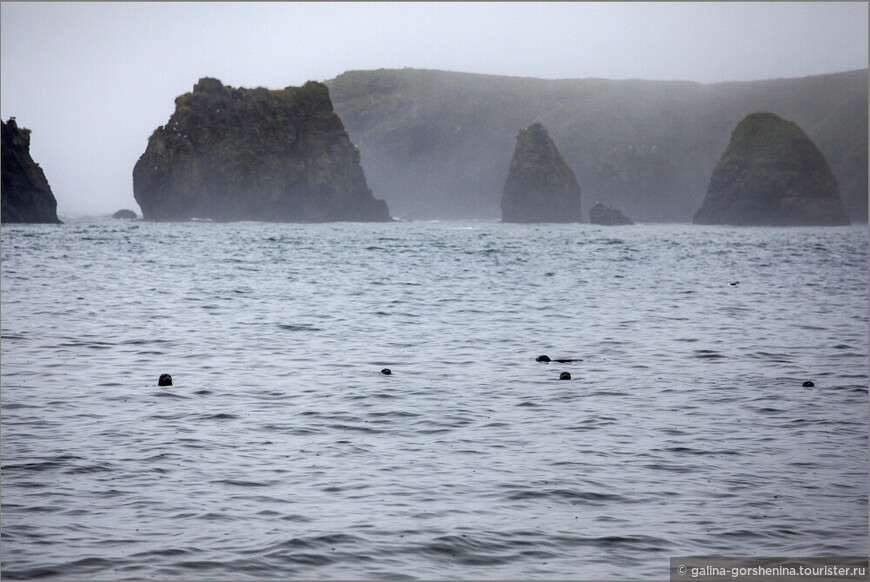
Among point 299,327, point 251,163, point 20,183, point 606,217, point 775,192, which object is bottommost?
point 299,327

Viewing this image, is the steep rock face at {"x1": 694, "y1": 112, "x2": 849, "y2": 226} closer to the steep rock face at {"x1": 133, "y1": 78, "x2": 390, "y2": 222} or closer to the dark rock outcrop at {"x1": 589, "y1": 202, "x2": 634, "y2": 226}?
the dark rock outcrop at {"x1": 589, "y1": 202, "x2": 634, "y2": 226}

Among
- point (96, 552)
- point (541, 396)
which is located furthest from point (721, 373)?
point (96, 552)

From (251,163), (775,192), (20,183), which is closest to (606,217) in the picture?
(775,192)

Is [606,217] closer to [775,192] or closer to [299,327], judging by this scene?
[775,192]

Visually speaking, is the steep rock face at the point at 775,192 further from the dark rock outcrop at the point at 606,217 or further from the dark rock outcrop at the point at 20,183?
the dark rock outcrop at the point at 20,183

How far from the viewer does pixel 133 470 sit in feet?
43.6

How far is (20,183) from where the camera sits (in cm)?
12050

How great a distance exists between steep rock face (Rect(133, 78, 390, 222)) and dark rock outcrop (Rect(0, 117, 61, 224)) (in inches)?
1932

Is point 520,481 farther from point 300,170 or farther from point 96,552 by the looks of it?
point 300,170

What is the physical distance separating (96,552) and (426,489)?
14.0ft

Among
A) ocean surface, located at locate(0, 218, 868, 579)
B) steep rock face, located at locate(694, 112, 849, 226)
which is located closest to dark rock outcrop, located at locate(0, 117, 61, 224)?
ocean surface, located at locate(0, 218, 868, 579)

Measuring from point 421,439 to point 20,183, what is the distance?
119m

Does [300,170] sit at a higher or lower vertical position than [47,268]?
higher

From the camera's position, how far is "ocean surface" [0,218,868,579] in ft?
34.7
